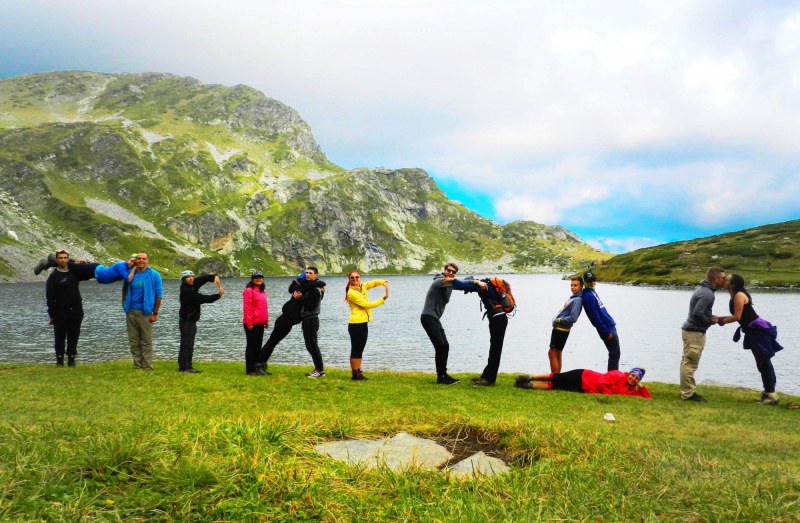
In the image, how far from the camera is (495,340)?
1556 cm

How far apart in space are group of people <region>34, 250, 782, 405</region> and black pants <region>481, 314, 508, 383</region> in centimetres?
3

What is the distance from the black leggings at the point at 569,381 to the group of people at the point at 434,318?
0.11ft

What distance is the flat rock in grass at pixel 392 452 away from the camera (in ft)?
18.4

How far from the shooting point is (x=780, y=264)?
140 metres

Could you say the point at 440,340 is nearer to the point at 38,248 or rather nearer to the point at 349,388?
the point at 349,388

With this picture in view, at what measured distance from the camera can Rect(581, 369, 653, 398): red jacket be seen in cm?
1497

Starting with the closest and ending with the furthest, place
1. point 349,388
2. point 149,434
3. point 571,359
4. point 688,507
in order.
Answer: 1. point 688,507
2. point 149,434
3. point 349,388
4. point 571,359

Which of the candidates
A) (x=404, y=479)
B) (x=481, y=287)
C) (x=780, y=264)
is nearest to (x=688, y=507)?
(x=404, y=479)

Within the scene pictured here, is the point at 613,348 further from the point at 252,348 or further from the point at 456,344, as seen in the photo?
the point at 456,344

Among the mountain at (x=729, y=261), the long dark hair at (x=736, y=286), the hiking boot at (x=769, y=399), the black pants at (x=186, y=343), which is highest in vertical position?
the mountain at (x=729, y=261)

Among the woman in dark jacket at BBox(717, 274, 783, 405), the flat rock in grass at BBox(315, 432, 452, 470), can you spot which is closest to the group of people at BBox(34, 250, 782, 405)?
the woman in dark jacket at BBox(717, 274, 783, 405)

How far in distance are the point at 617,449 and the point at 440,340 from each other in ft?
30.7

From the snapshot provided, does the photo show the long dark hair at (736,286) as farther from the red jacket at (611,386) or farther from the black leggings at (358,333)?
the black leggings at (358,333)

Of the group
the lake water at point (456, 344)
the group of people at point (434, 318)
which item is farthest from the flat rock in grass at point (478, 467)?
the lake water at point (456, 344)
